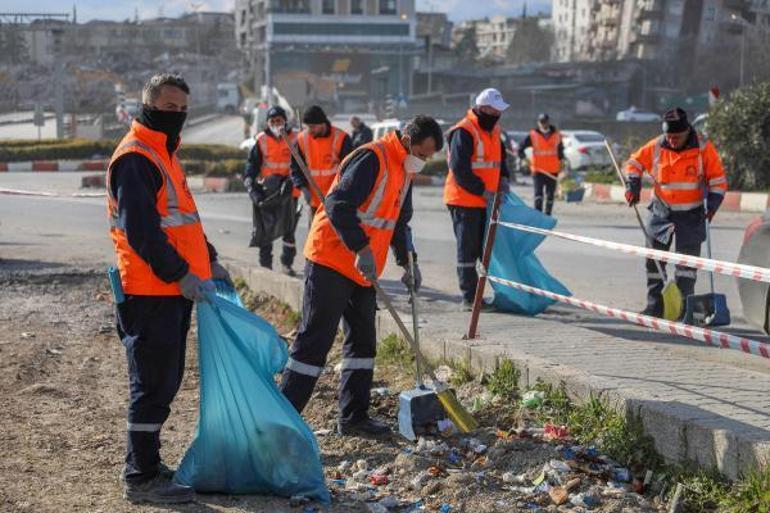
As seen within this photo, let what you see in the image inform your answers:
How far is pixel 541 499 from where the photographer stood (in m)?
5.20

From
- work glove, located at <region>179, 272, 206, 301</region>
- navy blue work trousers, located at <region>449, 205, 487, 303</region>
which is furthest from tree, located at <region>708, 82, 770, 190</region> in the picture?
work glove, located at <region>179, 272, 206, 301</region>

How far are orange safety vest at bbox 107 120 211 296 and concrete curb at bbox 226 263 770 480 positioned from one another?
207 centimetres

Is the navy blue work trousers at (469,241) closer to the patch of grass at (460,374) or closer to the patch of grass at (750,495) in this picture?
the patch of grass at (460,374)

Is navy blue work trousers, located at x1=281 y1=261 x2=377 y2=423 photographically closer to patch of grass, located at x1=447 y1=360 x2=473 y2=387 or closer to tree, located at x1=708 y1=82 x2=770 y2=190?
patch of grass, located at x1=447 y1=360 x2=473 y2=387

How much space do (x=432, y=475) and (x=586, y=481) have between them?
698 millimetres

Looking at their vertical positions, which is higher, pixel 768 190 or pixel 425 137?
pixel 425 137

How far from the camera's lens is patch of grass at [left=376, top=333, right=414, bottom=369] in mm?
7707

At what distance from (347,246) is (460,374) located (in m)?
1.62

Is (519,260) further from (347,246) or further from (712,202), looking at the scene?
(347,246)

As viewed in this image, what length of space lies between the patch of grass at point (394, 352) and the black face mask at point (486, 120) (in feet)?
7.39

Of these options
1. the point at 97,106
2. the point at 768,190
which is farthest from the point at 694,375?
the point at 97,106

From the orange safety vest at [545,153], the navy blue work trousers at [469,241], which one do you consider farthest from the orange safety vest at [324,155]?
the orange safety vest at [545,153]

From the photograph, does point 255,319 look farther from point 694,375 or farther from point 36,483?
point 694,375

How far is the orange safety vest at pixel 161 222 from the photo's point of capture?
505 cm
